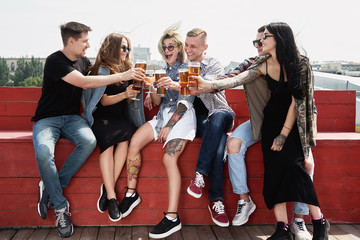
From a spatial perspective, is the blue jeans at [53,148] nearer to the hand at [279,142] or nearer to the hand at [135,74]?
the hand at [135,74]

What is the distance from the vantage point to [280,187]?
2486 mm

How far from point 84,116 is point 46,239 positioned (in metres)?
0.98

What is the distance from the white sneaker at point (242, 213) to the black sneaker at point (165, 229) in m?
0.44

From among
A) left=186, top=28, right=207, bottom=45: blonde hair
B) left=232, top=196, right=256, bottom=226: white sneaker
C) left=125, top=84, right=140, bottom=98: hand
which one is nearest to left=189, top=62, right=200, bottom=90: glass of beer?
left=125, top=84, right=140, bottom=98: hand

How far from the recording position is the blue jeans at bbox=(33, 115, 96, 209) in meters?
2.57

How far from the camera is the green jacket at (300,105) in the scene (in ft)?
8.11

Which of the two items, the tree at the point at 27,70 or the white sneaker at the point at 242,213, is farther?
the tree at the point at 27,70

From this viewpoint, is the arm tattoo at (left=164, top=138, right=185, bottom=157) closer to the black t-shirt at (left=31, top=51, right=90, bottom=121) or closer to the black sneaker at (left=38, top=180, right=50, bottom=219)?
the black t-shirt at (left=31, top=51, right=90, bottom=121)

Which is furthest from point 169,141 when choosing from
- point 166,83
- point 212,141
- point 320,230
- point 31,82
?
point 31,82

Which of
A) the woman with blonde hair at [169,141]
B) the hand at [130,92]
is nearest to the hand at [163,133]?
the woman with blonde hair at [169,141]

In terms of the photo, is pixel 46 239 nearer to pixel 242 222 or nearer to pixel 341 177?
pixel 242 222

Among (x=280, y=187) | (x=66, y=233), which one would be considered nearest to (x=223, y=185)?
(x=280, y=187)

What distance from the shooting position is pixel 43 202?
2.68 metres

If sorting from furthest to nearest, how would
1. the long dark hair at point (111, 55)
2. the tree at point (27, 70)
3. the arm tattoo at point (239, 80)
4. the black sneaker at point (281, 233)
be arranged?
the tree at point (27, 70) < the long dark hair at point (111, 55) < the arm tattoo at point (239, 80) < the black sneaker at point (281, 233)
